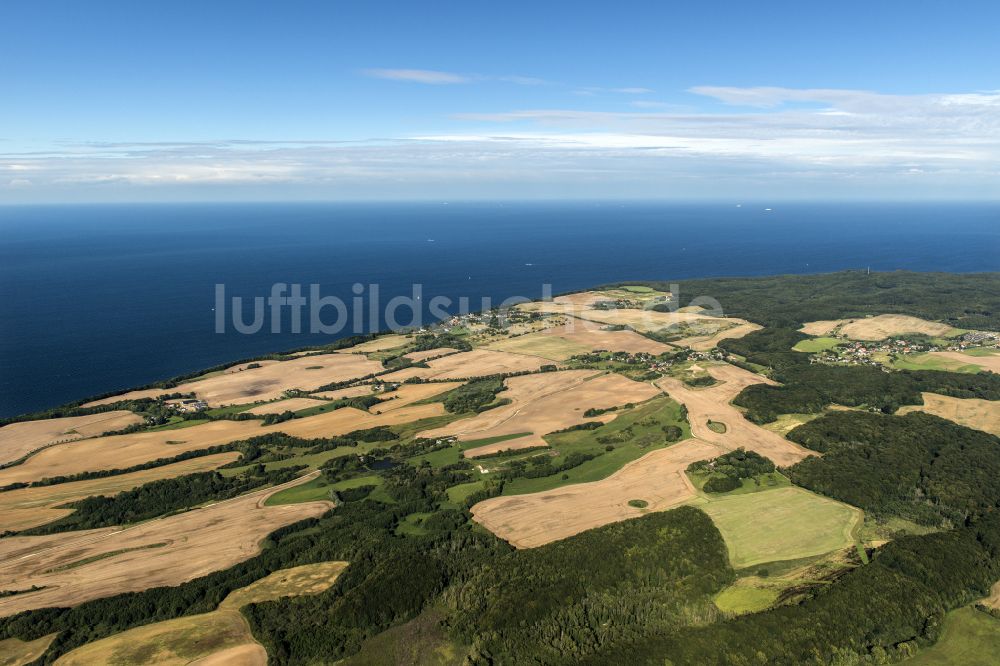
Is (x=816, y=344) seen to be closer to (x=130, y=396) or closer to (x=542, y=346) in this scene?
(x=542, y=346)

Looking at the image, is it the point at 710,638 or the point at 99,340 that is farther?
the point at 99,340

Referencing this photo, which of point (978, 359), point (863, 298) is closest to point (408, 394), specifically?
point (978, 359)

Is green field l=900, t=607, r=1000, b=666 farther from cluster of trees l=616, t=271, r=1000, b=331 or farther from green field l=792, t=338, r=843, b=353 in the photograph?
cluster of trees l=616, t=271, r=1000, b=331

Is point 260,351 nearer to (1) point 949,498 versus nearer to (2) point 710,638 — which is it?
(2) point 710,638

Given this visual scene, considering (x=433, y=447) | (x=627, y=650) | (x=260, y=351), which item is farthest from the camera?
(x=260, y=351)

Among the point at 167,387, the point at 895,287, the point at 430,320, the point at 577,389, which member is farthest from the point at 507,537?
the point at 895,287

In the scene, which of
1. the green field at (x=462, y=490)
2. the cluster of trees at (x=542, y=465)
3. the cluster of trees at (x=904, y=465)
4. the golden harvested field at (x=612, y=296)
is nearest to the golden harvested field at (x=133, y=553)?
the green field at (x=462, y=490)

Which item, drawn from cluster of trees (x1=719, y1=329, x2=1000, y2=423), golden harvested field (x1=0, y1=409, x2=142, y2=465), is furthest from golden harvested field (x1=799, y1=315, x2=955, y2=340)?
golden harvested field (x1=0, y1=409, x2=142, y2=465)
